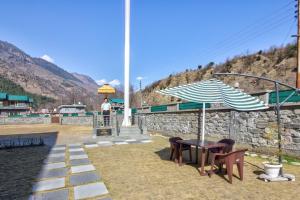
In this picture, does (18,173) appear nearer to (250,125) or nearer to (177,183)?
(177,183)

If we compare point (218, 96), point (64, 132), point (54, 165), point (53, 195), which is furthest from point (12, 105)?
point (218, 96)

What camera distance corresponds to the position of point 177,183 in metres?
4.64

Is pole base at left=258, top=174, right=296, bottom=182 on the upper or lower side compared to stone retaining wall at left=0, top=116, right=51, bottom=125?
upper

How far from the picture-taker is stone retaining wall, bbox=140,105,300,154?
6715 millimetres

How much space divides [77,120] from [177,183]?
25.1 metres

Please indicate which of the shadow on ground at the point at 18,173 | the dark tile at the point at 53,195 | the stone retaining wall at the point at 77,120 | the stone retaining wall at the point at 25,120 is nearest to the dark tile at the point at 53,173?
the shadow on ground at the point at 18,173

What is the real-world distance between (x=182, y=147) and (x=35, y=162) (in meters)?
4.07

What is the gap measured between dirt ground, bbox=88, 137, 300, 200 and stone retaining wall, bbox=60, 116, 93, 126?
20.6m

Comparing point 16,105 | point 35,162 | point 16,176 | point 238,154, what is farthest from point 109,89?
→ point 16,105

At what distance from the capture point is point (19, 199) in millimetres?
3832

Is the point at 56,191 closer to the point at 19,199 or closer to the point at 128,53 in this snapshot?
the point at 19,199

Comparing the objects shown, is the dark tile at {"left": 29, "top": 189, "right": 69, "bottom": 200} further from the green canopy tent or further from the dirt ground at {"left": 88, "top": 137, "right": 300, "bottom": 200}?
the green canopy tent

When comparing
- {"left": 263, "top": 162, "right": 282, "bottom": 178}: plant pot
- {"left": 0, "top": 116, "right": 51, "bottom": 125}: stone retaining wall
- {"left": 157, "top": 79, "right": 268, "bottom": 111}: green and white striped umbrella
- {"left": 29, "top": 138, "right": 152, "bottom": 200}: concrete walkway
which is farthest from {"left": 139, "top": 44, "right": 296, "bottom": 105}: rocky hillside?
{"left": 0, "top": 116, "right": 51, "bottom": 125}: stone retaining wall

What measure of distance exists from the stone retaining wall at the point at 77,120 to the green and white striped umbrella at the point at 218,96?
2183 centimetres
